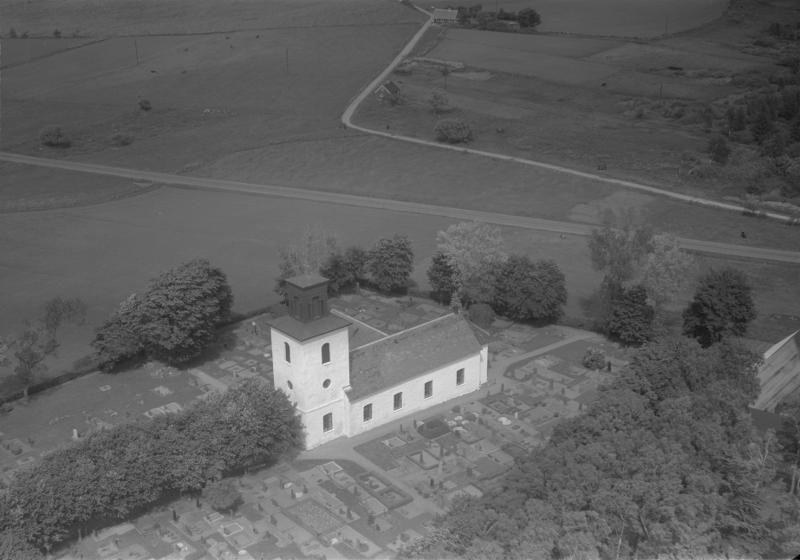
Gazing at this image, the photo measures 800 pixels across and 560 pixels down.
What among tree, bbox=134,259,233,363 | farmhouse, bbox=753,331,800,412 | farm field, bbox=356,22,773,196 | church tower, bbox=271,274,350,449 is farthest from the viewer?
farm field, bbox=356,22,773,196

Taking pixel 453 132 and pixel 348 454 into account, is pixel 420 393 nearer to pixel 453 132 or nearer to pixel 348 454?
pixel 348 454

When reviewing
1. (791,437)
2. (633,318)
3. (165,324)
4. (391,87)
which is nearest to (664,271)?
(633,318)

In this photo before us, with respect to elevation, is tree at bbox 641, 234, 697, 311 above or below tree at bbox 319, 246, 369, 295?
above

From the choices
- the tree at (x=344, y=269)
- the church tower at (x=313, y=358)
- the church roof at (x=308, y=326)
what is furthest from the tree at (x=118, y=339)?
the tree at (x=344, y=269)

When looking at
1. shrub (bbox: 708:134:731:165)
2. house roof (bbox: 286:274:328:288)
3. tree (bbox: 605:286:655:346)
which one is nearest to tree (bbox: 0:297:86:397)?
house roof (bbox: 286:274:328:288)

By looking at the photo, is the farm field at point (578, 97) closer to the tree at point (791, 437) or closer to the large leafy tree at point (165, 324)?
the tree at point (791, 437)

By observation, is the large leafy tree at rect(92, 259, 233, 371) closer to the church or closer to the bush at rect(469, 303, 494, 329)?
the church
